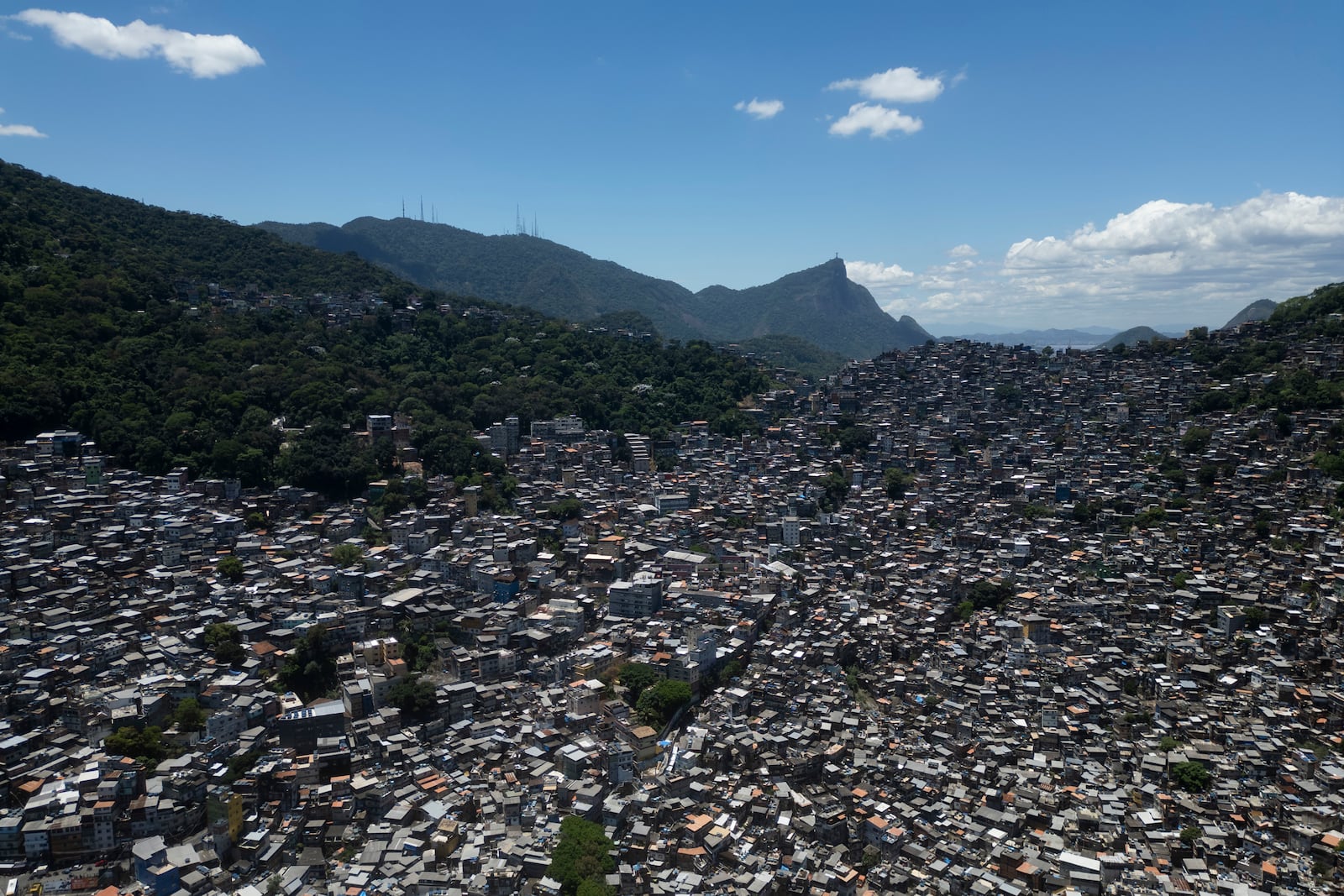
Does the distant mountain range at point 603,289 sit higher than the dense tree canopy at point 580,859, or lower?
higher

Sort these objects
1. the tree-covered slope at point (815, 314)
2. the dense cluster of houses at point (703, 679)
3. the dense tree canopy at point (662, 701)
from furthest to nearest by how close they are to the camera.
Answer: the tree-covered slope at point (815, 314) → the dense tree canopy at point (662, 701) → the dense cluster of houses at point (703, 679)

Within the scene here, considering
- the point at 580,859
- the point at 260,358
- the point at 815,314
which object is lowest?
the point at 580,859

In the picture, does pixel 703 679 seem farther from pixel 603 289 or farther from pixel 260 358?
pixel 603 289

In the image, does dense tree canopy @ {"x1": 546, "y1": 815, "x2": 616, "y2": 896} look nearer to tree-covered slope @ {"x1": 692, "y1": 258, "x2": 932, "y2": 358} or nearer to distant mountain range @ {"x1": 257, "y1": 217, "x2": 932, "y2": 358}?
distant mountain range @ {"x1": 257, "y1": 217, "x2": 932, "y2": 358}

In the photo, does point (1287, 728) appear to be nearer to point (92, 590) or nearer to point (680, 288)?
point (92, 590)

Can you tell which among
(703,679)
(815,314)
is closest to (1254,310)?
(815,314)

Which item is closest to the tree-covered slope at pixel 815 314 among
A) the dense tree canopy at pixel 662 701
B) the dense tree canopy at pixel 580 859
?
the dense tree canopy at pixel 662 701

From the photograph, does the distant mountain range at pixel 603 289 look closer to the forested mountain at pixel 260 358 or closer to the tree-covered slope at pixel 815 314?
the tree-covered slope at pixel 815 314
